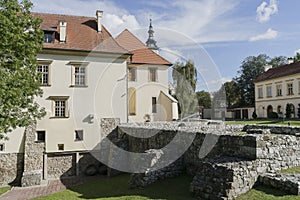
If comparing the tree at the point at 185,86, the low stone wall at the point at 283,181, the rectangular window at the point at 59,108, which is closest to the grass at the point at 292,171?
the low stone wall at the point at 283,181

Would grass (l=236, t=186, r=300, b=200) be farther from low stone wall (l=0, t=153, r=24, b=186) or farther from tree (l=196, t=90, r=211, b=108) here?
tree (l=196, t=90, r=211, b=108)

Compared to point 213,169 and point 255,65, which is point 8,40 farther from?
point 255,65

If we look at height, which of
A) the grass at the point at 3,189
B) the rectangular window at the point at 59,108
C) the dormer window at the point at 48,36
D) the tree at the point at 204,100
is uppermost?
the dormer window at the point at 48,36

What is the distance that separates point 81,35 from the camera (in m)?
20.0

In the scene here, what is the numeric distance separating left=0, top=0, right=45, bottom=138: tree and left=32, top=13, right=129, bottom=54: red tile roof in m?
6.14

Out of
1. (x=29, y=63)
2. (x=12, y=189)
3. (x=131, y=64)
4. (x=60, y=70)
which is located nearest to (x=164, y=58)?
(x=131, y=64)

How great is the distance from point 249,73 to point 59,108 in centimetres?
4784

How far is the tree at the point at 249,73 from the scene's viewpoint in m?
54.7

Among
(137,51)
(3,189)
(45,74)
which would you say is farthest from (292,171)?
(137,51)

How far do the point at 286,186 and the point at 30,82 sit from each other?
Answer: 434 inches

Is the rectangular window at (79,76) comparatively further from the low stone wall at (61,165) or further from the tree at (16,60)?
the tree at (16,60)

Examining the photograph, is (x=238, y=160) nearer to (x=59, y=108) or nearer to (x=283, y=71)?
(x=59, y=108)

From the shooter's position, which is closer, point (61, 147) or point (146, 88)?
point (61, 147)

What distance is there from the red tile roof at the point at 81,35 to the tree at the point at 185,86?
1063 cm
